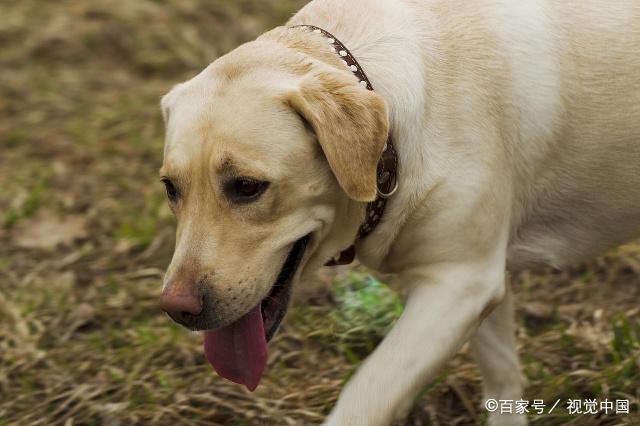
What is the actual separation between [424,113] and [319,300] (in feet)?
5.12

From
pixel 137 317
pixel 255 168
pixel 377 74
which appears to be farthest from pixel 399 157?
pixel 137 317

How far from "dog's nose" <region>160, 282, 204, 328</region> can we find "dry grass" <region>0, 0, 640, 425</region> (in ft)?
2.91

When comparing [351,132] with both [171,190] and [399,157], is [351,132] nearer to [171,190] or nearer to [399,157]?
[399,157]

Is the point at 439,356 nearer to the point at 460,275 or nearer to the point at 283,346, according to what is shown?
the point at 460,275

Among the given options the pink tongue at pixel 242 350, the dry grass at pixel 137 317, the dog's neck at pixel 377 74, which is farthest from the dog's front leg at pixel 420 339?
the dry grass at pixel 137 317

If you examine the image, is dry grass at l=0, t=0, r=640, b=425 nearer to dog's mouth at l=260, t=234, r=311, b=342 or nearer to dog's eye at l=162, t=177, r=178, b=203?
dog's mouth at l=260, t=234, r=311, b=342

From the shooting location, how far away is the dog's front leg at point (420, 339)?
2.79 metres

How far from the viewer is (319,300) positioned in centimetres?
431

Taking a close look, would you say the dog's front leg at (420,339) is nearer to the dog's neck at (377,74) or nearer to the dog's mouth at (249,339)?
the dog's neck at (377,74)

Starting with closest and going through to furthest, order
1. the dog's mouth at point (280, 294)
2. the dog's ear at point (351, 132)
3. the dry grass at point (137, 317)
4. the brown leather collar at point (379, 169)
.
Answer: the dog's ear at point (351, 132), the brown leather collar at point (379, 169), the dog's mouth at point (280, 294), the dry grass at point (137, 317)

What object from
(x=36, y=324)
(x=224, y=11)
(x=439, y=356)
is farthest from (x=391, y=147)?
(x=224, y=11)

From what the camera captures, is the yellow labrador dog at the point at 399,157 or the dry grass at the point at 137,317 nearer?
the yellow labrador dog at the point at 399,157

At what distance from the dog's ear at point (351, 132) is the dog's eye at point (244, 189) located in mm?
192

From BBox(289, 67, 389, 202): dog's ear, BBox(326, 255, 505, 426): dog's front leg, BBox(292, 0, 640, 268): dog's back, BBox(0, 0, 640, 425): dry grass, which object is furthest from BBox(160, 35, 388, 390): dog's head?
BBox(0, 0, 640, 425): dry grass
